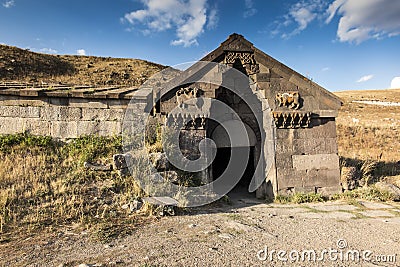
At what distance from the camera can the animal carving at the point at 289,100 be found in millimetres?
7605

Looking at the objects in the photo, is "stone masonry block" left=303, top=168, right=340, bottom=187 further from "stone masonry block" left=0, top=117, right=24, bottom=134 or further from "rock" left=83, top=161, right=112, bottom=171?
"stone masonry block" left=0, top=117, right=24, bottom=134

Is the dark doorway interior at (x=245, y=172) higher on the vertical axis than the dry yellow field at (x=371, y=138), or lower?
lower

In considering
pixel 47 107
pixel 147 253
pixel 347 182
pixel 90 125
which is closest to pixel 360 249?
pixel 147 253

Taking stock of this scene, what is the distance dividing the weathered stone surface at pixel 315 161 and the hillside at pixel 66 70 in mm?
19632

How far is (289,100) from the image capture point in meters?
7.61

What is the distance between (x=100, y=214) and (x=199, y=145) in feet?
10.3

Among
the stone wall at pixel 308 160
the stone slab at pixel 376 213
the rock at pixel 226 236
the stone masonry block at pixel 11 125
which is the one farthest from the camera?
the stone masonry block at pixel 11 125

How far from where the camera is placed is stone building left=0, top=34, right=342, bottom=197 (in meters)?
7.46

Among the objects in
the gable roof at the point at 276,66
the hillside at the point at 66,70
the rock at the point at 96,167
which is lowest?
the rock at the point at 96,167

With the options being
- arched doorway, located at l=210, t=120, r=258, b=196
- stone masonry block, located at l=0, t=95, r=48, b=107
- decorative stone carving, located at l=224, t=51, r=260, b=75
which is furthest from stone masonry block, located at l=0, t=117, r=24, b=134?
decorative stone carving, located at l=224, t=51, r=260, b=75

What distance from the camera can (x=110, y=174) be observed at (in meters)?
6.53

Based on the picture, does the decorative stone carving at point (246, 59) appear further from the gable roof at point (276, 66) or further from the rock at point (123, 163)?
the rock at point (123, 163)

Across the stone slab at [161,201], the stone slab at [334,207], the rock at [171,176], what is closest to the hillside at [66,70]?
the rock at [171,176]

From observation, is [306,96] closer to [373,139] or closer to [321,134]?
[321,134]
